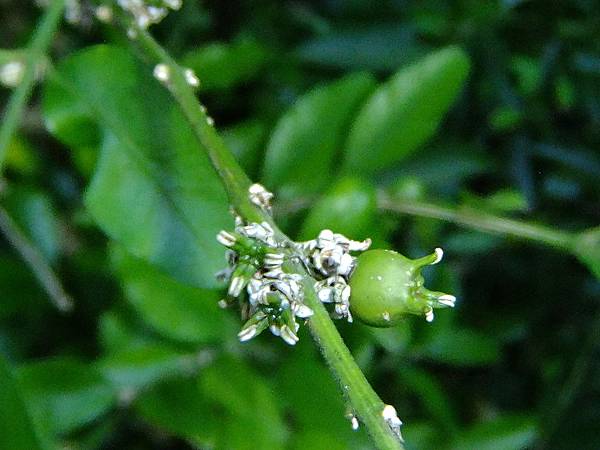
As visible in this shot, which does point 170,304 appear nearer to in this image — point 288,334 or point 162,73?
point 162,73

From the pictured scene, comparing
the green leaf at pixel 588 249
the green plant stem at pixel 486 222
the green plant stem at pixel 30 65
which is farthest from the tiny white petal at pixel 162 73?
the green leaf at pixel 588 249

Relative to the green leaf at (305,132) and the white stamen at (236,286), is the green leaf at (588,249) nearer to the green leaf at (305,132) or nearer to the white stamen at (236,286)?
the green leaf at (305,132)

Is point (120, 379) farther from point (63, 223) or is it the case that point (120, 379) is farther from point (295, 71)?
point (295, 71)

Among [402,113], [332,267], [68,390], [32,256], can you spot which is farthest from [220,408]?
[332,267]

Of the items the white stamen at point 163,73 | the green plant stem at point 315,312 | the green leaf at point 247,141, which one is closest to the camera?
the green plant stem at point 315,312

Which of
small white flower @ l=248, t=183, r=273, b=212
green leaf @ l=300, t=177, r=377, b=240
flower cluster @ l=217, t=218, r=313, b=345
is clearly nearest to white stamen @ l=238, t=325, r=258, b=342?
flower cluster @ l=217, t=218, r=313, b=345

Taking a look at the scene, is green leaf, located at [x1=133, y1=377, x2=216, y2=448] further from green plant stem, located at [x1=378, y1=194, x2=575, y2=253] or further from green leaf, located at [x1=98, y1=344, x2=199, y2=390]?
green plant stem, located at [x1=378, y1=194, x2=575, y2=253]

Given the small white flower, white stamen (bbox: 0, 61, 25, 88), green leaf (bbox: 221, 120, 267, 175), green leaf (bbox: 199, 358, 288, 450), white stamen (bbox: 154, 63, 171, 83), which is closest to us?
the small white flower
